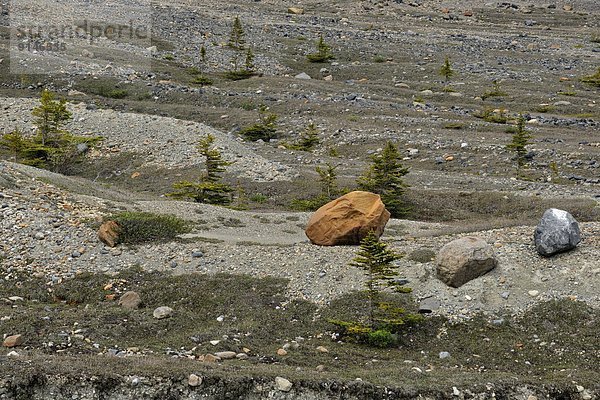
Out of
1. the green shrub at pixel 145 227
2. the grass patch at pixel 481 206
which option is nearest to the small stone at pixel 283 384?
the green shrub at pixel 145 227

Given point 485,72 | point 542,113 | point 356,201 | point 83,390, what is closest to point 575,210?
point 356,201

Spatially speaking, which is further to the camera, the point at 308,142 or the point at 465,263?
the point at 308,142

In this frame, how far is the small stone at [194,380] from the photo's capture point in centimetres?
1582

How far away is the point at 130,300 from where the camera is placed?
22438 mm

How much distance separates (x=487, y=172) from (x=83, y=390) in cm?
3901

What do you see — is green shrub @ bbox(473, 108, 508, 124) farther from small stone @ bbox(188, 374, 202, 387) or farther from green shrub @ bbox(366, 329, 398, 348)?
small stone @ bbox(188, 374, 202, 387)

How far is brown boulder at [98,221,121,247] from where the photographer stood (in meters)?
26.2

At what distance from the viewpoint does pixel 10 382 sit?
1506 cm

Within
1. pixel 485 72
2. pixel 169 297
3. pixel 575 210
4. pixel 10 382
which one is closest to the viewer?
pixel 10 382

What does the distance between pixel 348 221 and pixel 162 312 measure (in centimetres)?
894

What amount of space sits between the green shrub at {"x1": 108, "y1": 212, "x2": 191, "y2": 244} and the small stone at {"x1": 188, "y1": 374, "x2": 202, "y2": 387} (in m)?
11.9

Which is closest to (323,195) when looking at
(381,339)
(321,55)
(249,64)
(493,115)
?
(381,339)

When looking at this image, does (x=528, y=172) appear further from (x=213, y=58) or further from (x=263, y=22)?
(x=263, y=22)

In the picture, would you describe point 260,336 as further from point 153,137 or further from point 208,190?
point 153,137
